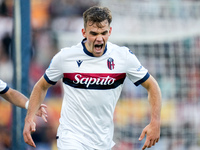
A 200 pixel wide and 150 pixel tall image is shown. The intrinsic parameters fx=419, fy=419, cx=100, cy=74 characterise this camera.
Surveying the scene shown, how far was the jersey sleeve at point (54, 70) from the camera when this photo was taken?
3.99 metres

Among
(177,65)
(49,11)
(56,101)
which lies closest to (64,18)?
(49,11)

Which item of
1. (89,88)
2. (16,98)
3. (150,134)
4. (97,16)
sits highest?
(97,16)

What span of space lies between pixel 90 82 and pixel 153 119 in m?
0.69

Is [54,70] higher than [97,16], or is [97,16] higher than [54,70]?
[97,16]

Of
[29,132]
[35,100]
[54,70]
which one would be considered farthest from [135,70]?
[29,132]

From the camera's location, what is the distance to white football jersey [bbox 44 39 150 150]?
13.1 ft

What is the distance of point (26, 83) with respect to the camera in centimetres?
487

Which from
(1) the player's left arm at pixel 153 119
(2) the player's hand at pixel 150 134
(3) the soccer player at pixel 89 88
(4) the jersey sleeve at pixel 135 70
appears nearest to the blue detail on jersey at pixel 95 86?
(3) the soccer player at pixel 89 88

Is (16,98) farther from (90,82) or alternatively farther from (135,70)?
(135,70)

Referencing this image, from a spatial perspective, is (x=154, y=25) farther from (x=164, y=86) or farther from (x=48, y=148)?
(x=48, y=148)

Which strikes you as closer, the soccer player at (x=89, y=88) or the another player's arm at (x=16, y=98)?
the soccer player at (x=89, y=88)

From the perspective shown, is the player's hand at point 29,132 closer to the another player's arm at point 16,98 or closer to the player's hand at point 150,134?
the another player's arm at point 16,98

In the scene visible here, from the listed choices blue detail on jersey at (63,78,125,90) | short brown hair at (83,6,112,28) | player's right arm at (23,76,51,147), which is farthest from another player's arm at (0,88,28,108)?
short brown hair at (83,6,112,28)

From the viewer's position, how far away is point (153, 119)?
3.93 metres
